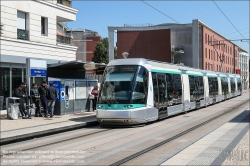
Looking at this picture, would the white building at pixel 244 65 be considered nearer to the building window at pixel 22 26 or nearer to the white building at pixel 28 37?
the white building at pixel 28 37

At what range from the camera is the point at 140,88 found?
16.7 m

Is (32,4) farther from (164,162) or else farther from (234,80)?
(234,80)

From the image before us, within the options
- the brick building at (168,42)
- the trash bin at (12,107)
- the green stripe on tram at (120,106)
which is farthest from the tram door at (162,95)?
the brick building at (168,42)

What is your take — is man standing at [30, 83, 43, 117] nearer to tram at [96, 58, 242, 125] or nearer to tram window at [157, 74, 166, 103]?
tram at [96, 58, 242, 125]

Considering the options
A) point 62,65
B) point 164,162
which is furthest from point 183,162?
point 62,65

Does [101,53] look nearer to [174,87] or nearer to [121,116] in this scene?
[174,87]

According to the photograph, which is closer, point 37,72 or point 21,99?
point 21,99

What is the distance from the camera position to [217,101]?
3538 centimetres

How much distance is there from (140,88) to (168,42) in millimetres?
49856

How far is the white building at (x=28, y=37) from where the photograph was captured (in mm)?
21719

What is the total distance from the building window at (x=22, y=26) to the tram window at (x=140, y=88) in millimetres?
10098

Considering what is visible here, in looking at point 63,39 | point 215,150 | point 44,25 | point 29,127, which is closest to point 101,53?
point 63,39

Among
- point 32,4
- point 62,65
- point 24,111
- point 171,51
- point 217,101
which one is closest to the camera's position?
point 24,111

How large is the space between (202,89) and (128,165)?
21.0 meters
